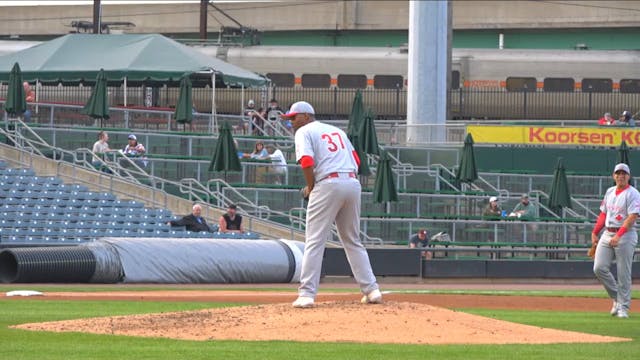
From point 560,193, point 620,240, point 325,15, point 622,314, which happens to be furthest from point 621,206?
point 325,15

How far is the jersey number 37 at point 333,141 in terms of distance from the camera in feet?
44.1

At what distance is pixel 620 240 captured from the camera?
16.6 meters

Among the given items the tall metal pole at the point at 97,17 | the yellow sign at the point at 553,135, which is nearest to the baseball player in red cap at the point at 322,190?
the yellow sign at the point at 553,135

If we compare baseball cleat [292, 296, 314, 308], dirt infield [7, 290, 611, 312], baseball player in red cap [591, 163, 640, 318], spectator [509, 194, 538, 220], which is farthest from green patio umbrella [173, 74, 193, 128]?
baseball cleat [292, 296, 314, 308]

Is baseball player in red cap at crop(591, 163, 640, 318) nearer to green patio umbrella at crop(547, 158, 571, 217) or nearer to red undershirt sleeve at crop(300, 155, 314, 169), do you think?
red undershirt sleeve at crop(300, 155, 314, 169)

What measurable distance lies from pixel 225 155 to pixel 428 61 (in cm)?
1226

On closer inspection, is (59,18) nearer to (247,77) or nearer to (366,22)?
(366,22)

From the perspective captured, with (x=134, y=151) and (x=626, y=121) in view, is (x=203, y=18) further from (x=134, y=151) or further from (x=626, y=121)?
(x=134, y=151)

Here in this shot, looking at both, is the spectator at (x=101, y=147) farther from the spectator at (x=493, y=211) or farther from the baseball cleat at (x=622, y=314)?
the baseball cleat at (x=622, y=314)

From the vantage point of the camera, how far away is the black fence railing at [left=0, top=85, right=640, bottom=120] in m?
47.6

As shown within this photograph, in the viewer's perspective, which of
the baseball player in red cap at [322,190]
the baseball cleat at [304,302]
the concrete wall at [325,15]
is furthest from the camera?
the concrete wall at [325,15]

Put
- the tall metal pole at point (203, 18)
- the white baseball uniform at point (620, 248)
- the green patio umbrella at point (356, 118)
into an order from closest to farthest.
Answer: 1. the white baseball uniform at point (620, 248)
2. the green patio umbrella at point (356, 118)
3. the tall metal pole at point (203, 18)

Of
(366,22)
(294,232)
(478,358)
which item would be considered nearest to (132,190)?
(294,232)

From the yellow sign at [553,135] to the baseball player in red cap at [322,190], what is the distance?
87.0 feet
